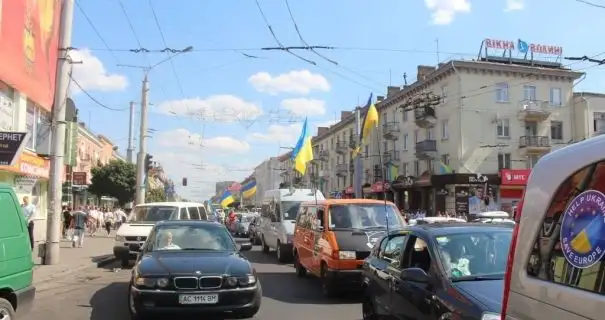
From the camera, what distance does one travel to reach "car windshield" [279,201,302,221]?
19984 millimetres

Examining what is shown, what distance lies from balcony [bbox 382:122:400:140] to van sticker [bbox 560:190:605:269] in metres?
52.9

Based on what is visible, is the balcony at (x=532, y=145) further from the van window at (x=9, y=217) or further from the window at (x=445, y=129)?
the van window at (x=9, y=217)

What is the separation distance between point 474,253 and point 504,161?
4201 cm

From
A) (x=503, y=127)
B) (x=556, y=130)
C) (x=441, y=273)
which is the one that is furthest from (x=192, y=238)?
(x=556, y=130)

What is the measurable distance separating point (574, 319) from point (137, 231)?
16.1 m

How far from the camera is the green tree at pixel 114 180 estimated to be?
5534 cm

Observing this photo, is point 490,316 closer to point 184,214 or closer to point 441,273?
point 441,273

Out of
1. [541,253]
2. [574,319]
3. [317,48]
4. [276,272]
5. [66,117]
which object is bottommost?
[276,272]

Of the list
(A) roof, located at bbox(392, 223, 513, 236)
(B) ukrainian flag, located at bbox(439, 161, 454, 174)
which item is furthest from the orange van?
(B) ukrainian flag, located at bbox(439, 161, 454, 174)

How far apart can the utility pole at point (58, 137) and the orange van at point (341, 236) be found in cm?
713

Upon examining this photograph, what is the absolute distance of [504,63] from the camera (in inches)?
1829

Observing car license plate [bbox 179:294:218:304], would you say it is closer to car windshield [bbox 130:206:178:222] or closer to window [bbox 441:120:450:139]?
car windshield [bbox 130:206:178:222]

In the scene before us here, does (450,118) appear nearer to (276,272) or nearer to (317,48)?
(317,48)

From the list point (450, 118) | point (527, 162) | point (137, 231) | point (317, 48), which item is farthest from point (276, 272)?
point (527, 162)
